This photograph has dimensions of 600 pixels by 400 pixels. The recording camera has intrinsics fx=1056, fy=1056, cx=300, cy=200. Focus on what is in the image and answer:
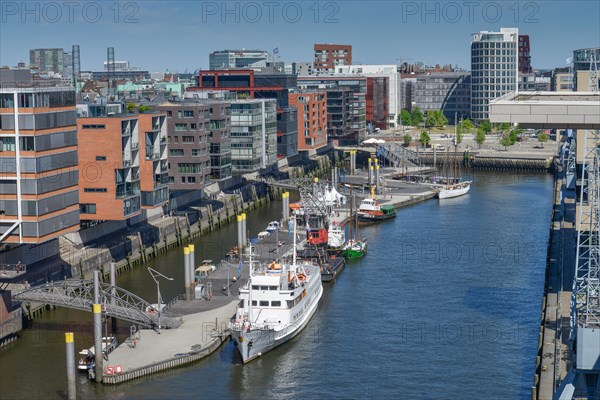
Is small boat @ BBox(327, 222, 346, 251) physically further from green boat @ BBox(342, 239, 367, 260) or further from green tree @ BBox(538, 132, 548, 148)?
green tree @ BBox(538, 132, 548, 148)

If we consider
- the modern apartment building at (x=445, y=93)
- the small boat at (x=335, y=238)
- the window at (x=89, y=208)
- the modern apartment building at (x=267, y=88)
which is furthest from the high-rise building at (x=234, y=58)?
the window at (x=89, y=208)

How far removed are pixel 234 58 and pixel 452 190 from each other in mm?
89014

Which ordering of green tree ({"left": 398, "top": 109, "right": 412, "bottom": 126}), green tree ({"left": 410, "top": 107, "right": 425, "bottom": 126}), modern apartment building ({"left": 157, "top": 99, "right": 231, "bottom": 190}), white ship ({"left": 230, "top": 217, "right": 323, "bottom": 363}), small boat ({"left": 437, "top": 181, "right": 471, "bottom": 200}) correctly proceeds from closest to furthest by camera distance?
white ship ({"left": 230, "top": 217, "right": 323, "bottom": 363})
modern apartment building ({"left": 157, "top": 99, "right": 231, "bottom": 190})
small boat ({"left": 437, "top": 181, "right": 471, "bottom": 200})
green tree ({"left": 398, "top": 109, "right": 412, "bottom": 126})
green tree ({"left": 410, "top": 107, "right": 425, "bottom": 126})

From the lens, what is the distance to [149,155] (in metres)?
51.9

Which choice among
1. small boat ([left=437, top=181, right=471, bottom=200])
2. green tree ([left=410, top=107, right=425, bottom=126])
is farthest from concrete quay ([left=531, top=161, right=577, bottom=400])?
green tree ([left=410, top=107, right=425, bottom=126])

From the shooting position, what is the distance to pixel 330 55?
17212 cm

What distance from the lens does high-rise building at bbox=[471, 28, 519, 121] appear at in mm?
133500

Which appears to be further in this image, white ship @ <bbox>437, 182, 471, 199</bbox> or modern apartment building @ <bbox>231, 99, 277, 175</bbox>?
white ship @ <bbox>437, 182, 471, 199</bbox>

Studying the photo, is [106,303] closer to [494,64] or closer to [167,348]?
[167,348]

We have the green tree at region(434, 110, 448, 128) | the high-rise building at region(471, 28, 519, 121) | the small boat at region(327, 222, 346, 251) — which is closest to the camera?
the small boat at region(327, 222, 346, 251)

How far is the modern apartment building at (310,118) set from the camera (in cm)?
9306

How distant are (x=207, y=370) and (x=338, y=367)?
4.14m

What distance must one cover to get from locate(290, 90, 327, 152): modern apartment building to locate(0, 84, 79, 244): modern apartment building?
51.3m

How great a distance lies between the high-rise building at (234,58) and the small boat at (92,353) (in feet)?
395
